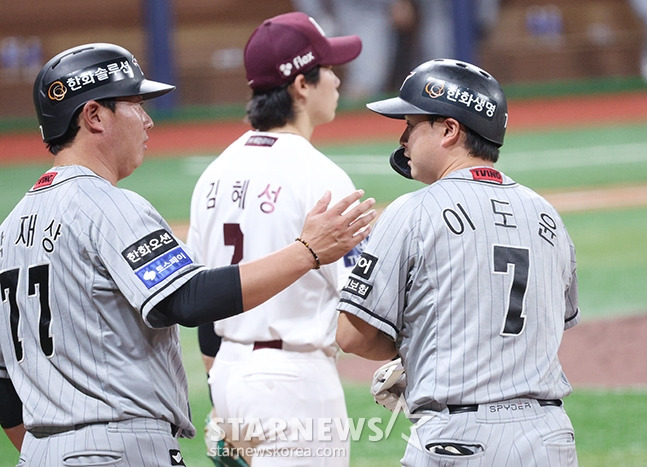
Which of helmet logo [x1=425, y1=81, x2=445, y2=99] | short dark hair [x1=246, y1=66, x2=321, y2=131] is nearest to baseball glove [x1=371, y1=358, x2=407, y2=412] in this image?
helmet logo [x1=425, y1=81, x2=445, y2=99]

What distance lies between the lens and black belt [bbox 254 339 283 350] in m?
3.53

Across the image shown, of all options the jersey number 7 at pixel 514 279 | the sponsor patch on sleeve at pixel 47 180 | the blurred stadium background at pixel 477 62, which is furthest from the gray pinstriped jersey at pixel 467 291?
the blurred stadium background at pixel 477 62

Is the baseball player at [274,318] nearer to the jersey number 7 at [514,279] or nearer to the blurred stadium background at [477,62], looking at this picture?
the jersey number 7 at [514,279]

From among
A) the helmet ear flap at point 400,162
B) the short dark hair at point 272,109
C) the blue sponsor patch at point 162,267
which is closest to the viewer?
the blue sponsor patch at point 162,267

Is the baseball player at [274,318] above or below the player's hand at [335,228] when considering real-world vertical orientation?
below

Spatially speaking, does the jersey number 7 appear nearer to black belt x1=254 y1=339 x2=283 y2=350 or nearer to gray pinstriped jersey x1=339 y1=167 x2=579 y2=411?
gray pinstriped jersey x1=339 y1=167 x2=579 y2=411

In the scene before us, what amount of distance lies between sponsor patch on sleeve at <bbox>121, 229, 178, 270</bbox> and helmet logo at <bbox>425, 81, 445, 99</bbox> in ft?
2.62

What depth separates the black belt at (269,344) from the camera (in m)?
3.53

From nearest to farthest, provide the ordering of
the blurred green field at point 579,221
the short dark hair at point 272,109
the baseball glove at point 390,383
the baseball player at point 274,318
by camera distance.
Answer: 1. the baseball glove at point 390,383
2. the baseball player at point 274,318
3. the short dark hair at point 272,109
4. the blurred green field at point 579,221

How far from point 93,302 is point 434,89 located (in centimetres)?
107

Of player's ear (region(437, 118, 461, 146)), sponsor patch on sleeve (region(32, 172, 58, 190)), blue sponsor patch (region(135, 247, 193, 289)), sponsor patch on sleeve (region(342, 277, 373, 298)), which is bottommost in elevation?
sponsor patch on sleeve (region(342, 277, 373, 298))

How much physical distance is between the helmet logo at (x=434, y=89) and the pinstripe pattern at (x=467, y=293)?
0.74ft

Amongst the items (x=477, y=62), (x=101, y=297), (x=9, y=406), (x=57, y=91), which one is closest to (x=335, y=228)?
(x=101, y=297)

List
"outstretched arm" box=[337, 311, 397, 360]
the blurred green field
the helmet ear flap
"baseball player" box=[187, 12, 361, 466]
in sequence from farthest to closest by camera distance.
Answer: the blurred green field, "baseball player" box=[187, 12, 361, 466], the helmet ear flap, "outstretched arm" box=[337, 311, 397, 360]
